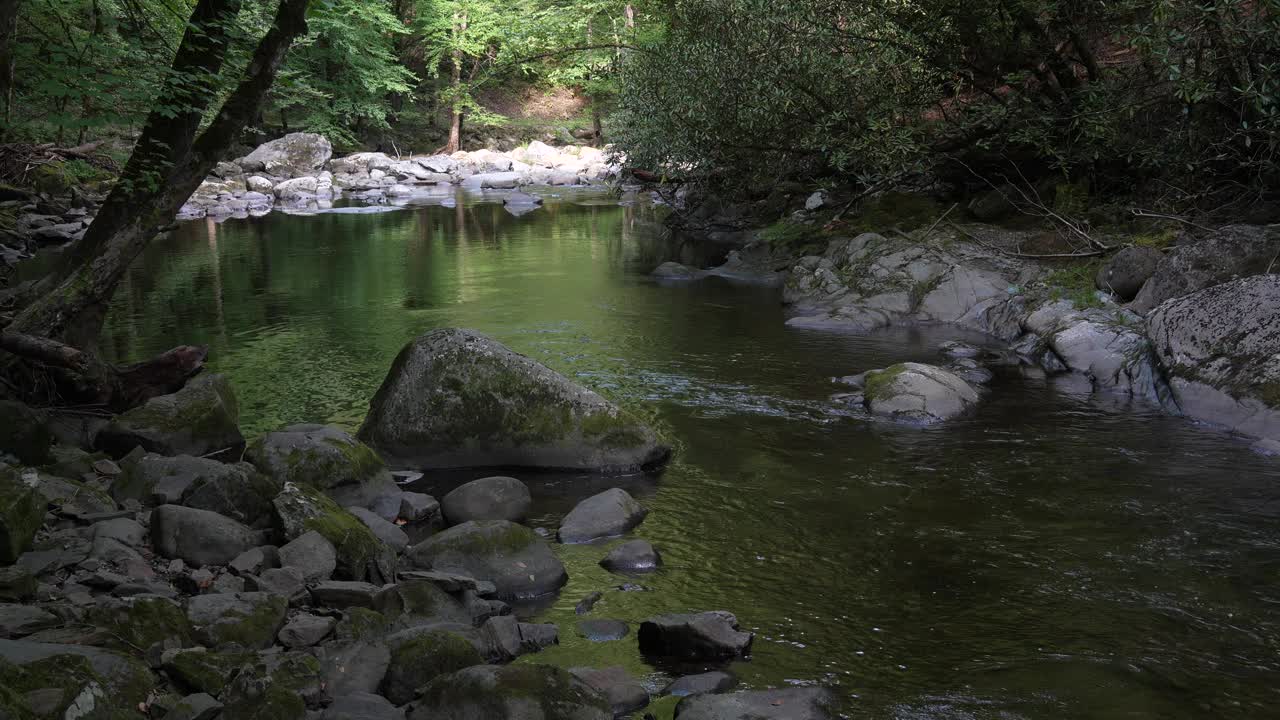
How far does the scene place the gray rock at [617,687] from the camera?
530 centimetres

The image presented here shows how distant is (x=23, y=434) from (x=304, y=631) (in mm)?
3500

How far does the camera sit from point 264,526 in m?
7.09

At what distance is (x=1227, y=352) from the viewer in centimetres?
1070

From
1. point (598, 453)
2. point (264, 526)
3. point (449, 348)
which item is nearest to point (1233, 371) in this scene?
point (598, 453)

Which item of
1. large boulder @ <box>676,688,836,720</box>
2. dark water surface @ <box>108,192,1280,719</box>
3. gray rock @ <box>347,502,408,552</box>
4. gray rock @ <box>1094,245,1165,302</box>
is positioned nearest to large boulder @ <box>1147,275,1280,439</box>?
dark water surface @ <box>108,192,1280,719</box>


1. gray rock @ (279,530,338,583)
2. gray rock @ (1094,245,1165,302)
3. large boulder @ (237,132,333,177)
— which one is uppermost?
large boulder @ (237,132,333,177)

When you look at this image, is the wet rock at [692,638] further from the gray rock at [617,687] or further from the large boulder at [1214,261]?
the large boulder at [1214,261]

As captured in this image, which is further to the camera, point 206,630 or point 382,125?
point 382,125

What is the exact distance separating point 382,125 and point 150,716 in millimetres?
46867

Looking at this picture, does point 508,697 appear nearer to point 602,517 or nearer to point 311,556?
point 311,556

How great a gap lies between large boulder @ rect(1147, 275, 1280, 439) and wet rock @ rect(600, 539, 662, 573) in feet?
20.8

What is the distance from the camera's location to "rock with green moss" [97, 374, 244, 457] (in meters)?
8.84

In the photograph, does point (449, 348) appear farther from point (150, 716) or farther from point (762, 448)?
point (150, 716)

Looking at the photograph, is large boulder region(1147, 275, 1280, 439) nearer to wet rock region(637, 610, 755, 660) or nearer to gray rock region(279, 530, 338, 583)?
wet rock region(637, 610, 755, 660)
